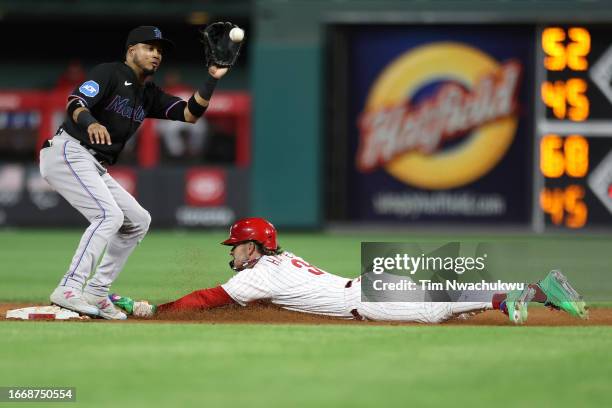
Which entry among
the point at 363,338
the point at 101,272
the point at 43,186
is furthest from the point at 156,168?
the point at 363,338

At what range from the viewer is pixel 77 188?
283 inches

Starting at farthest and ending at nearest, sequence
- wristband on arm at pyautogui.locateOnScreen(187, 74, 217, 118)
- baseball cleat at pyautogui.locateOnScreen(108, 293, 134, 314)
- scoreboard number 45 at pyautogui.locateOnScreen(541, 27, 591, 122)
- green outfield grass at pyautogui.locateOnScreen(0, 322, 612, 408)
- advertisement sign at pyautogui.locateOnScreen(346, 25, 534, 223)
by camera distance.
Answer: advertisement sign at pyautogui.locateOnScreen(346, 25, 534, 223)
scoreboard number 45 at pyautogui.locateOnScreen(541, 27, 591, 122)
wristband on arm at pyautogui.locateOnScreen(187, 74, 217, 118)
baseball cleat at pyautogui.locateOnScreen(108, 293, 134, 314)
green outfield grass at pyautogui.locateOnScreen(0, 322, 612, 408)

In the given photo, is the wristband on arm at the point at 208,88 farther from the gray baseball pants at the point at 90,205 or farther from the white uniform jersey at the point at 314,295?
the white uniform jersey at the point at 314,295

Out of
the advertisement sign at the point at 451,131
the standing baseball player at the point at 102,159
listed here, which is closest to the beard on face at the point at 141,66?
the standing baseball player at the point at 102,159

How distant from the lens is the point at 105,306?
7.26 metres

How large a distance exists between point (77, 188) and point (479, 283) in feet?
7.89

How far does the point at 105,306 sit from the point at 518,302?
242 centimetres

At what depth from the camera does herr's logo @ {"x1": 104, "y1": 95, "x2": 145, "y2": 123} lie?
727cm

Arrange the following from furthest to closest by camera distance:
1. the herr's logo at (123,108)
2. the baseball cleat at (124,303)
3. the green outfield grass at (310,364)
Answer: the baseball cleat at (124,303) < the herr's logo at (123,108) < the green outfield grass at (310,364)

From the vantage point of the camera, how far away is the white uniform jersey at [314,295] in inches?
276

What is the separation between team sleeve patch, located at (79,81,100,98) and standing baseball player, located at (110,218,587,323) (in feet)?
3.80

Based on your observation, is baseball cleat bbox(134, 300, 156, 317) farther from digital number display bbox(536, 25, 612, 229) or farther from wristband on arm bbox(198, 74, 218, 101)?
digital number display bbox(536, 25, 612, 229)

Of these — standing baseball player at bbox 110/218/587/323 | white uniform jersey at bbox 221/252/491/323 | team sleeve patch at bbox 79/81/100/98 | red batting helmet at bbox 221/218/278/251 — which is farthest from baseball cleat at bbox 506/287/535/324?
team sleeve patch at bbox 79/81/100/98

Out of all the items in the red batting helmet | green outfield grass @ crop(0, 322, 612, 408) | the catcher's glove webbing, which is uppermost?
the catcher's glove webbing
